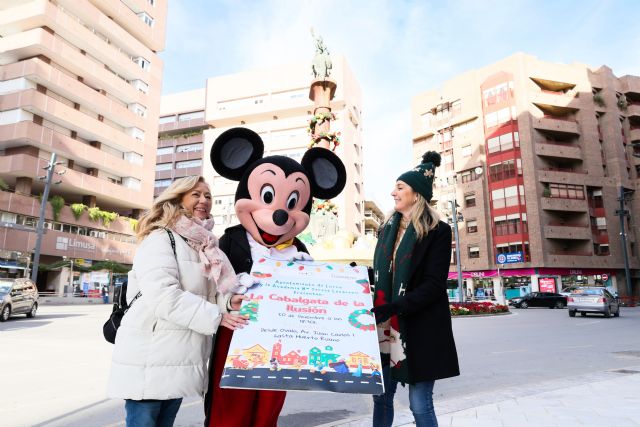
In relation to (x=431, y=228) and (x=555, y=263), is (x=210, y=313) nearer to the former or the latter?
(x=431, y=228)

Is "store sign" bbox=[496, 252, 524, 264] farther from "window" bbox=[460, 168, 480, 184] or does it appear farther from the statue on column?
the statue on column

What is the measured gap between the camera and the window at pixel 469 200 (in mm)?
45375

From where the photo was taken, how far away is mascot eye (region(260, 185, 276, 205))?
3.35 metres

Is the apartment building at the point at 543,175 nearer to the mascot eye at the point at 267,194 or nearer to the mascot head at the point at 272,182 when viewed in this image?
the mascot head at the point at 272,182

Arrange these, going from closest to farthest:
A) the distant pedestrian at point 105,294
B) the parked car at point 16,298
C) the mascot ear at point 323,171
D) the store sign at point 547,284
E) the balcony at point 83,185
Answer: the mascot ear at point 323,171 < the parked car at point 16,298 < the balcony at point 83,185 < the distant pedestrian at point 105,294 < the store sign at point 547,284

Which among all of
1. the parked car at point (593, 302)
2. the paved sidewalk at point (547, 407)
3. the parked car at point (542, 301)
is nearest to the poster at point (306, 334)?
Result: the paved sidewalk at point (547, 407)

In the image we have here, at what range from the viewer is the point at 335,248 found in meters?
14.1

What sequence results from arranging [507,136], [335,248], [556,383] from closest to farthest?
[556,383] → [335,248] → [507,136]

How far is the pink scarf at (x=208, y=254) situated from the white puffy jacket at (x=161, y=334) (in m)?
0.12

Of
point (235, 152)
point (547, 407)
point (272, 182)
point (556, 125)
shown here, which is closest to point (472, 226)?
point (556, 125)

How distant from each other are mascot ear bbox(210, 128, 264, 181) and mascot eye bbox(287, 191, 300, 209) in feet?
1.65

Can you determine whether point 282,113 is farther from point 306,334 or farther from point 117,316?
point 306,334

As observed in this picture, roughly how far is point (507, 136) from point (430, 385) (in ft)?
148

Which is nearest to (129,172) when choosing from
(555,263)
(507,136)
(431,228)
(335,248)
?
(335,248)
